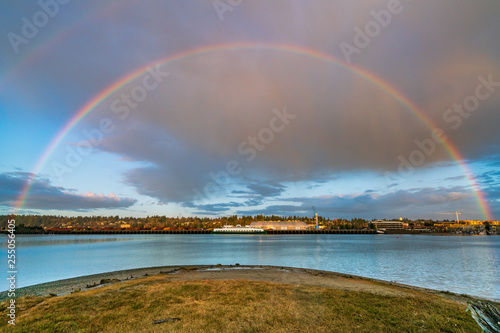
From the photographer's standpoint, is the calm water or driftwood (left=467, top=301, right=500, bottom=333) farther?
the calm water

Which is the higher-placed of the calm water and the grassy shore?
the grassy shore

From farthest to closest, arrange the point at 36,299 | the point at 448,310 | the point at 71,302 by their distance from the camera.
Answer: the point at 36,299 < the point at 71,302 < the point at 448,310

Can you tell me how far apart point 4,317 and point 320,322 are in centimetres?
1391

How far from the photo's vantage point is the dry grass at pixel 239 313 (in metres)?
10.7

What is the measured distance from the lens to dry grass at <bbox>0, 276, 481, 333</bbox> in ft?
35.2

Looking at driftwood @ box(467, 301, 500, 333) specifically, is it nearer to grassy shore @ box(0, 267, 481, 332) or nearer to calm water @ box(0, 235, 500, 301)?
grassy shore @ box(0, 267, 481, 332)

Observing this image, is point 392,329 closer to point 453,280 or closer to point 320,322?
point 320,322

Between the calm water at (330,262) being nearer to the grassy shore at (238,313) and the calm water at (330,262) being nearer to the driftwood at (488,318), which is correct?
A: the grassy shore at (238,313)

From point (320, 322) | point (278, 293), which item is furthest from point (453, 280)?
point (320, 322)

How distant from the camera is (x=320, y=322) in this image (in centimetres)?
1136

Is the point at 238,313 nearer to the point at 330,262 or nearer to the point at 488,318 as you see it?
the point at 488,318

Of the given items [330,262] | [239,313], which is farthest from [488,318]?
[330,262]

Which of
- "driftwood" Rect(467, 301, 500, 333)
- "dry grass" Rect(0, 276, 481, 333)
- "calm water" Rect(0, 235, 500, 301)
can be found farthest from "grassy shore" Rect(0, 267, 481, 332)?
"calm water" Rect(0, 235, 500, 301)

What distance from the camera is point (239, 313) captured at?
483 inches
